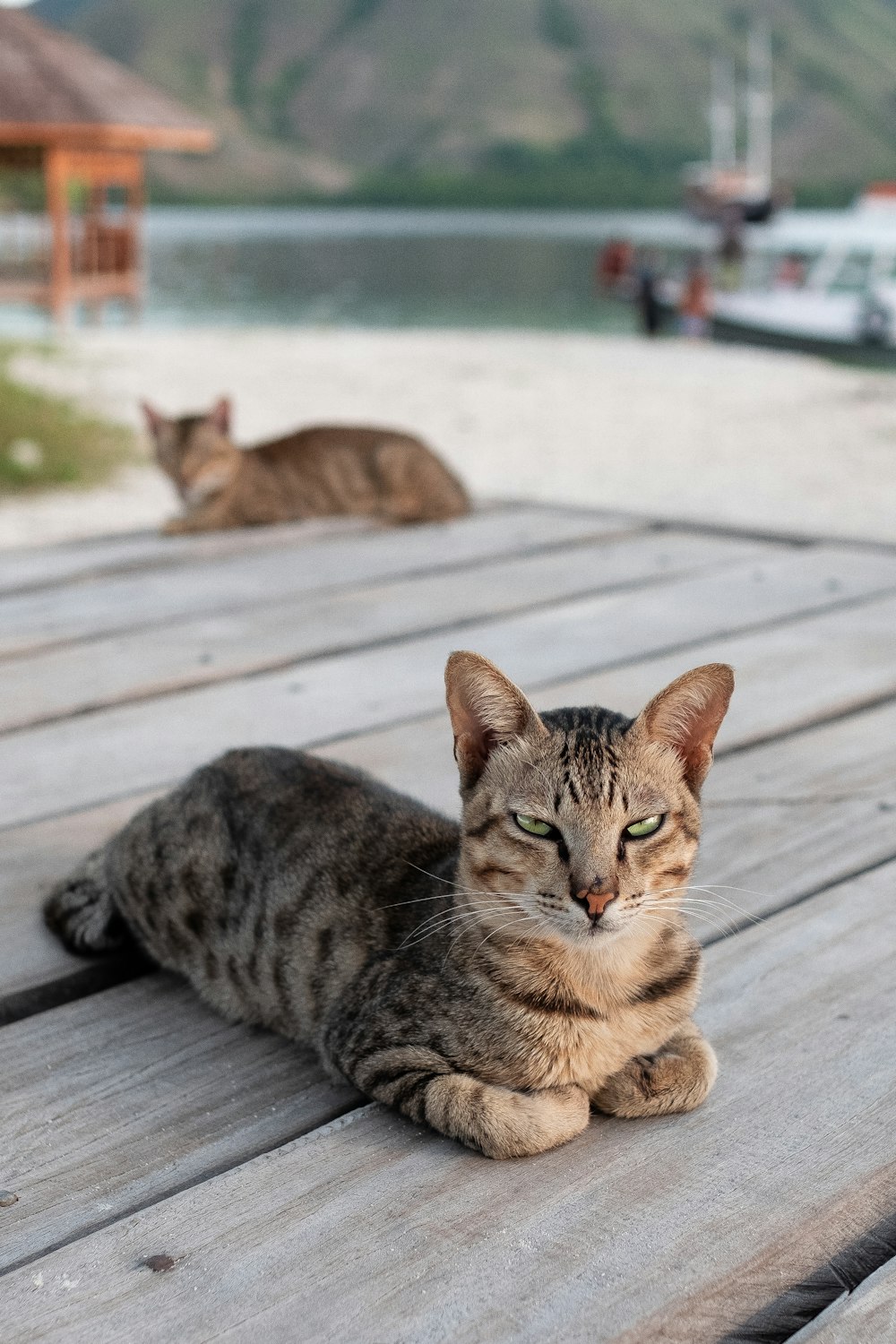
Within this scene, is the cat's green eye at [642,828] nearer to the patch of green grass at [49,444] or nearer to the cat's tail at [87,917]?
the cat's tail at [87,917]

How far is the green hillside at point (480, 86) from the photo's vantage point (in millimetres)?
148250

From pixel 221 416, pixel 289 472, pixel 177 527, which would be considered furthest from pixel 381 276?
pixel 177 527

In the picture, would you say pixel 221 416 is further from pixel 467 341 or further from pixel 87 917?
pixel 467 341

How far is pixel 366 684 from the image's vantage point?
3.43m

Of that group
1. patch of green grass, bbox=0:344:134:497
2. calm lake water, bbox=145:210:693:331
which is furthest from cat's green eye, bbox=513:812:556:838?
calm lake water, bbox=145:210:693:331

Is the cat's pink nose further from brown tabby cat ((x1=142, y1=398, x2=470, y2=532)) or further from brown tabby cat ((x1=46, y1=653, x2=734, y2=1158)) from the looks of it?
brown tabby cat ((x1=142, y1=398, x2=470, y2=532))

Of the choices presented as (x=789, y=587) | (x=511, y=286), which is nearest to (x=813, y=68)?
(x=511, y=286)

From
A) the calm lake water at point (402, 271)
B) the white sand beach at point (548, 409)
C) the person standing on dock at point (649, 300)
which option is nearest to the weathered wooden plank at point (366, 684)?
the white sand beach at point (548, 409)

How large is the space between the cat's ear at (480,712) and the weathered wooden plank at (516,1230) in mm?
477

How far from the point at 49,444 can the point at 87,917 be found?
11.1 metres

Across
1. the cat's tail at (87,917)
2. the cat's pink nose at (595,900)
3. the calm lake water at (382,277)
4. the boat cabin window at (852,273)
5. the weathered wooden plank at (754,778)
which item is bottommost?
the calm lake water at (382,277)

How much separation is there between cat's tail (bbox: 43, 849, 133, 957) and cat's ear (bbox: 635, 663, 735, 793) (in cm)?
91

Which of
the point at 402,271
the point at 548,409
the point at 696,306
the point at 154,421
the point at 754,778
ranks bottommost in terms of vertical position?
the point at 402,271

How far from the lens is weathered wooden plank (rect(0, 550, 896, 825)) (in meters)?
2.91
